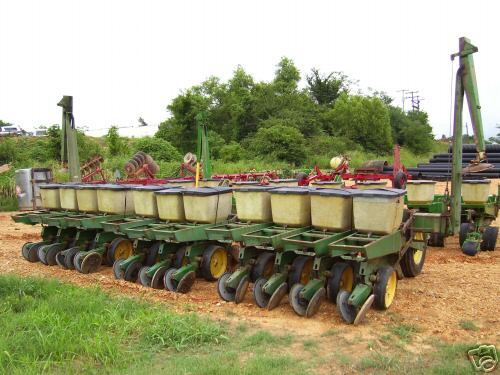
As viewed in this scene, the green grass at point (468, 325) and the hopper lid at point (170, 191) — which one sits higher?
the hopper lid at point (170, 191)

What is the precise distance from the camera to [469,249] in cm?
880

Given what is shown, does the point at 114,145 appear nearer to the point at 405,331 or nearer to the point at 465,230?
the point at 465,230

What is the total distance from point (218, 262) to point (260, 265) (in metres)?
1.16

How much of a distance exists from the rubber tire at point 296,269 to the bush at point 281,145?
89.1ft

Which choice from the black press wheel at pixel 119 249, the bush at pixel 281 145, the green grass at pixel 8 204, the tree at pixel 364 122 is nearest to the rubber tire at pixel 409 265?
the black press wheel at pixel 119 249

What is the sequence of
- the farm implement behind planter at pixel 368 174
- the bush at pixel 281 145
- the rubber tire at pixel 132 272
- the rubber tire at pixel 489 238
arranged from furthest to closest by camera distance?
the bush at pixel 281 145 → the farm implement behind planter at pixel 368 174 → the rubber tire at pixel 489 238 → the rubber tire at pixel 132 272

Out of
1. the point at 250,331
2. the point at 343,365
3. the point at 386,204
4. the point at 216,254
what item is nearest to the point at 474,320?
the point at 386,204

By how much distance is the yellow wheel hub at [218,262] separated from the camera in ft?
23.3

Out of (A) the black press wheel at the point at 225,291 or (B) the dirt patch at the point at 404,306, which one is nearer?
(B) the dirt patch at the point at 404,306

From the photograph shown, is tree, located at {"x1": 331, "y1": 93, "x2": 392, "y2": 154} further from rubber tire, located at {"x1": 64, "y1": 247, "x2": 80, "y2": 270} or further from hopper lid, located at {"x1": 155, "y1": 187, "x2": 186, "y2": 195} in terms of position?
hopper lid, located at {"x1": 155, "y1": 187, "x2": 186, "y2": 195}

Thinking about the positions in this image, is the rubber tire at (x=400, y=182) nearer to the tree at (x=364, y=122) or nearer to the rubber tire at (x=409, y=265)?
the rubber tire at (x=409, y=265)

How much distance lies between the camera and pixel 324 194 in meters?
6.00

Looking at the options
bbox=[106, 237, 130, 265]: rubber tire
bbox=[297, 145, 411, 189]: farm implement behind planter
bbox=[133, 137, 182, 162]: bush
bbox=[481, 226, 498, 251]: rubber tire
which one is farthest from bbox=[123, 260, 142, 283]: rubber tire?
bbox=[133, 137, 182, 162]: bush

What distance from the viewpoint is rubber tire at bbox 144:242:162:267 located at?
734cm
